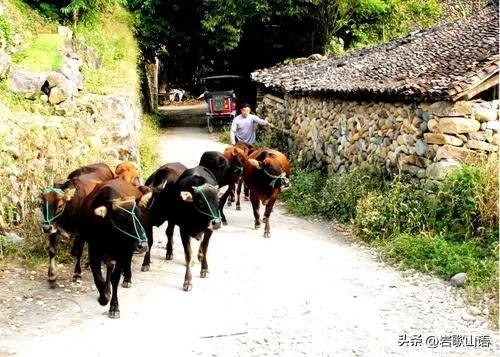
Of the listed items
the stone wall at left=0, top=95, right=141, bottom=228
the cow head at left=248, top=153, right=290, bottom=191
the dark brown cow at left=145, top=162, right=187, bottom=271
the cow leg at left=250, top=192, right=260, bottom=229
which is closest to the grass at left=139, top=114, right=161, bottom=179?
the stone wall at left=0, top=95, right=141, bottom=228

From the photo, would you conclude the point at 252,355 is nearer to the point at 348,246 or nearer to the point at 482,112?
the point at 348,246

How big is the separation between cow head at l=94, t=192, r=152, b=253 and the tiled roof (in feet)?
16.5

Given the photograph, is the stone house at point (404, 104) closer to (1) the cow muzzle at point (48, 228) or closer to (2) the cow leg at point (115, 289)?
(2) the cow leg at point (115, 289)

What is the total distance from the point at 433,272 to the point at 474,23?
7.11m

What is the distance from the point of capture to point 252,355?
5.66 m

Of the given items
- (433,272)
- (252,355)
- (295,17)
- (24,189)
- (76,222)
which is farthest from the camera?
(295,17)

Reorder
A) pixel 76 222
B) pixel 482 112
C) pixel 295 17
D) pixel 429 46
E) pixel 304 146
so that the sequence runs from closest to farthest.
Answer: pixel 76 222
pixel 482 112
pixel 429 46
pixel 304 146
pixel 295 17

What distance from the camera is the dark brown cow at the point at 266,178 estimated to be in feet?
32.6

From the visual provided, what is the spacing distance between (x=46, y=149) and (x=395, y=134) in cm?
584

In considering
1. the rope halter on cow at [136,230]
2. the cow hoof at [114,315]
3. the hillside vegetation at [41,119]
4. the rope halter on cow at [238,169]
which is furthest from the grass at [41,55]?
the cow hoof at [114,315]

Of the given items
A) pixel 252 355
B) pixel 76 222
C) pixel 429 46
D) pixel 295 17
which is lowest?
pixel 252 355

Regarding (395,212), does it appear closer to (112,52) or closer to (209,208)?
(209,208)

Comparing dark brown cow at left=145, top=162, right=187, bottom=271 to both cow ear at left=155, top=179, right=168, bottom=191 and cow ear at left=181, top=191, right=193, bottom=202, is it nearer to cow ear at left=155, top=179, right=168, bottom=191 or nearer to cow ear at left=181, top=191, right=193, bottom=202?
cow ear at left=155, top=179, right=168, bottom=191

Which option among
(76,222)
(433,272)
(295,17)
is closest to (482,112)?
(433,272)
